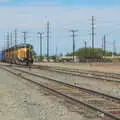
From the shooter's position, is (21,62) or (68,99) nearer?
(68,99)

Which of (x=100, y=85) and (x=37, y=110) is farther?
(x=100, y=85)

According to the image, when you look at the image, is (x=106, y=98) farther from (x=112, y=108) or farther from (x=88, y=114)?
(x=88, y=114)

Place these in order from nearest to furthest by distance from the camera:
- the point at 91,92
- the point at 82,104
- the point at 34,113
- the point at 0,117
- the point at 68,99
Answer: the point at 0,117, the point at 34,113, the point at 82,104, the point at 68,99, the point at 91,92

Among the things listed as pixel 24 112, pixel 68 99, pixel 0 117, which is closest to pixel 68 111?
pixel 24 112

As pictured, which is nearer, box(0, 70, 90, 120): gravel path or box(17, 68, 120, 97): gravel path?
box(0, 70, 90, 120): gravel path

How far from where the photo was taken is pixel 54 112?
1457cm

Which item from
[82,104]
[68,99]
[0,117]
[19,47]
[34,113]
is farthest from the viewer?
[19,47]

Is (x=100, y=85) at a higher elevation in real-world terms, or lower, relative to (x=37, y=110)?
lower

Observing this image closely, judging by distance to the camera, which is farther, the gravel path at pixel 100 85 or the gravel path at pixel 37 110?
the gravel path at pixel 100 85

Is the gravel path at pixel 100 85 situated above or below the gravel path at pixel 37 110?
below

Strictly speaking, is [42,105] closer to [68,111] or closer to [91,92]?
[68,111]

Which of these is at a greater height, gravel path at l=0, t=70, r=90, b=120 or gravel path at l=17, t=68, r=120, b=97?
gravel path at l=0, t=70, r=90, b=120

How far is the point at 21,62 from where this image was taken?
77.7 m

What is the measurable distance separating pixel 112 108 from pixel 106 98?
3684mm
